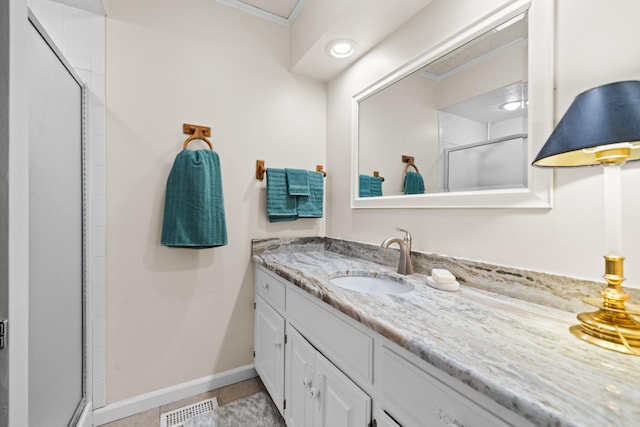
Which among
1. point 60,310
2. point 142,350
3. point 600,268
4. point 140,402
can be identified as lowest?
point 140,402

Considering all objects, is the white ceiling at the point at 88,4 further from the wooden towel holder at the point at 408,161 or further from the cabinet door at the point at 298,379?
the cabinet door at the point at 298,379

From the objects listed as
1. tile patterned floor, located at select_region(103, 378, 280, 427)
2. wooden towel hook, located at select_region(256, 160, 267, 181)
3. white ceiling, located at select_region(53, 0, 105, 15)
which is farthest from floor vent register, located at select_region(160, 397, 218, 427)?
white ceiling, located at select_region(53, 0, 105, 15)

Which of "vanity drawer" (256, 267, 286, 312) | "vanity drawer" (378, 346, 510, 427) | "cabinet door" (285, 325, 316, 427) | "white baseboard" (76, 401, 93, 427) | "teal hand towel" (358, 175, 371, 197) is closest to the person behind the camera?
"vanity drawer" (378, 346, 510, 427)

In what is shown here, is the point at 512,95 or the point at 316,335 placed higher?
the point at 512,95

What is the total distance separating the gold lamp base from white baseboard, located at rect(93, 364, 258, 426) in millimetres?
1706

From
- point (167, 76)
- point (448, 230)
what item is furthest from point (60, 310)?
point (448, 230)

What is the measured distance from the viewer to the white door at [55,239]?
33.3 inches

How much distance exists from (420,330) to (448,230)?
0.64 meters

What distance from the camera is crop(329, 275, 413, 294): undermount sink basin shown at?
1.25 m

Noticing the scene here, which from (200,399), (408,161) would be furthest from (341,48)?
(200,399)

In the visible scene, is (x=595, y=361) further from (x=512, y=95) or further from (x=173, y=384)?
(x=173, y=384)

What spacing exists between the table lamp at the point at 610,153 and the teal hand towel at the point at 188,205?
1.42 m

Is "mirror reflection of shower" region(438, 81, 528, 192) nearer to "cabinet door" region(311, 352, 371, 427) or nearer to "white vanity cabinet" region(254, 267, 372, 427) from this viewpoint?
"white vanity cabinet" region(254, 267, 372, 427)

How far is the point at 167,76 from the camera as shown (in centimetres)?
154
